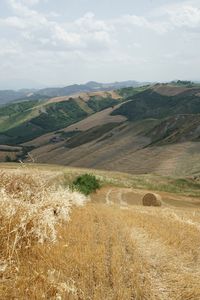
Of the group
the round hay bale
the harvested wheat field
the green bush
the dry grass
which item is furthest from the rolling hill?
the dry grass

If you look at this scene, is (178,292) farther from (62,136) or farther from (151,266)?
(62,136)

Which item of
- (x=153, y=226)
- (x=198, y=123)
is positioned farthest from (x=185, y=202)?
(x=198, y=123)

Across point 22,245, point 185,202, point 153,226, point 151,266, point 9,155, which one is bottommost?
point 9,155

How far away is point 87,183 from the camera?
47281 millimetres

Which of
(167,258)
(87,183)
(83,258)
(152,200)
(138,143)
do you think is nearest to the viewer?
(83,258)

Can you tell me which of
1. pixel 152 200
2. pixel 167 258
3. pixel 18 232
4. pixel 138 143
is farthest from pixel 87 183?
pixel 138 143

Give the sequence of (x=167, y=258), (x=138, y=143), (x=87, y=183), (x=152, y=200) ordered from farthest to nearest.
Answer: (x=138, y=143) → (x=87, y=183) → (x=152, y=200) → (x=167, y=258)

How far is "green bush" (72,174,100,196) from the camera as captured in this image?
46.1 metres

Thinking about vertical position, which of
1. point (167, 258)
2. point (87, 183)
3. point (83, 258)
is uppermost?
point (83, 258)

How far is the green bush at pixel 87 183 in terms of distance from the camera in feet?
151

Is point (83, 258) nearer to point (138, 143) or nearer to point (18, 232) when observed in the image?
point (18, 232)

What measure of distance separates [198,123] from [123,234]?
98902 millimetres

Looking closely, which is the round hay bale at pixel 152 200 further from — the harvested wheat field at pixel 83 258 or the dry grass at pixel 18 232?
the dry grass at pixel 18 232

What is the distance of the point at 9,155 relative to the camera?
151125mm
